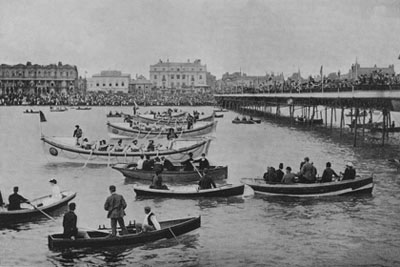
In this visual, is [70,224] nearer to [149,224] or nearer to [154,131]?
[149,224]

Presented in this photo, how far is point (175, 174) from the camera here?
3491 cm

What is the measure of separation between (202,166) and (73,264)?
16692 millimetres

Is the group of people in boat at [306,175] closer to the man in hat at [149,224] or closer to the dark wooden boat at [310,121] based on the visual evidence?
the man in hat at [149,224]

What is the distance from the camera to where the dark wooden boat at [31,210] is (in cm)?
2525

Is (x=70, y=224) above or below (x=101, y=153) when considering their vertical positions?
below

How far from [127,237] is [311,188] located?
12.7 meters

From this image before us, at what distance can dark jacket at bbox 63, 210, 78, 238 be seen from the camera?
20.9 m

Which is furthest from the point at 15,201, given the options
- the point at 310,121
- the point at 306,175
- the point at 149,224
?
the point at 310,121

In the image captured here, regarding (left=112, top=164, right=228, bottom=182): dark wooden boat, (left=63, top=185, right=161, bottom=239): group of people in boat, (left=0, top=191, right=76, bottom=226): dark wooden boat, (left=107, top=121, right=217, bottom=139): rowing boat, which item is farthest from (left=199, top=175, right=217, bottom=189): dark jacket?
(left=107, top=121, right=217, bottom=139): rowing boat

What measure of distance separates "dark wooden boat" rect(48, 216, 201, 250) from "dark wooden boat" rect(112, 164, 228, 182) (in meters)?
11.7

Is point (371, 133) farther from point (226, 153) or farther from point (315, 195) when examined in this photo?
point (315, 195)

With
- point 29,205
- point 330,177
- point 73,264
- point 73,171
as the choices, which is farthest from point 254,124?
point 73,264

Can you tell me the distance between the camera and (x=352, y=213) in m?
28.0

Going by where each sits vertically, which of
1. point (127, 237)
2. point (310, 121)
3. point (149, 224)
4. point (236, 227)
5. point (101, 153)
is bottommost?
point (236, 227)
